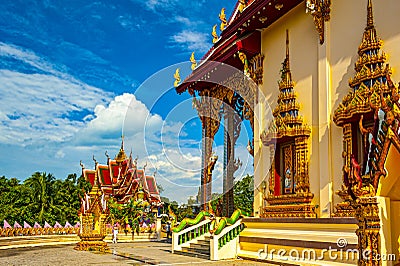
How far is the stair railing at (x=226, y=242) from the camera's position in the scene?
1120 cm

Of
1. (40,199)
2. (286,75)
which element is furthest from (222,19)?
(40,199)

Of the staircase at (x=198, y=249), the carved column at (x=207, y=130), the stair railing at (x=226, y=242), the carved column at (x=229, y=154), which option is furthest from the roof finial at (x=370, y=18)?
the carved column at (x=207, y=130)

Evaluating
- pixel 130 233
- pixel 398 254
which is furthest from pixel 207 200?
pixel 398 254

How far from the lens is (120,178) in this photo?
1325 inches

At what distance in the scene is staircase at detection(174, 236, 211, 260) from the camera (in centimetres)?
1223

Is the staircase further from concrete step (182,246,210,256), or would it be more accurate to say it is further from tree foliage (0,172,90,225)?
tree foliage (0,172,90,225)

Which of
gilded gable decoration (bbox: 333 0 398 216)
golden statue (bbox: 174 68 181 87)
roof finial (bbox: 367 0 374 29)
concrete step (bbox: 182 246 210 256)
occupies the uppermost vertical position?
golden statue (bbox: 174 68 181 87)

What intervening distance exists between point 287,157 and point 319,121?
1.48 m

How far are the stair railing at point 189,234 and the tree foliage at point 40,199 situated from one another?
1275 cm

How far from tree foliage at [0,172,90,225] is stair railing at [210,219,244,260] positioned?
50.9 ft

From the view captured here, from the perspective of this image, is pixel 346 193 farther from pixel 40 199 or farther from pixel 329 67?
pixel 40 199

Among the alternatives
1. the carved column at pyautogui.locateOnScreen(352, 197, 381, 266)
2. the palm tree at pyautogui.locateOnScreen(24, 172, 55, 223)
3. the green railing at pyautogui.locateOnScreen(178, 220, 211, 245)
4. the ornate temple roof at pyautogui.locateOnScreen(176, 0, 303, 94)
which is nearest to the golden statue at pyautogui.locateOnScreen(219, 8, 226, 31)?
the ornate temple roof at pyautogui.locateOnScreen(176, 0, 303, 94)

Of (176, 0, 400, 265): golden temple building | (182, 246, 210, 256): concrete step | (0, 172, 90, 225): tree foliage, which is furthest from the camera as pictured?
(0, 172, 90, 225): tree foliage

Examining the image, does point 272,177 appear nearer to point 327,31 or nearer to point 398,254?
point 327,31
